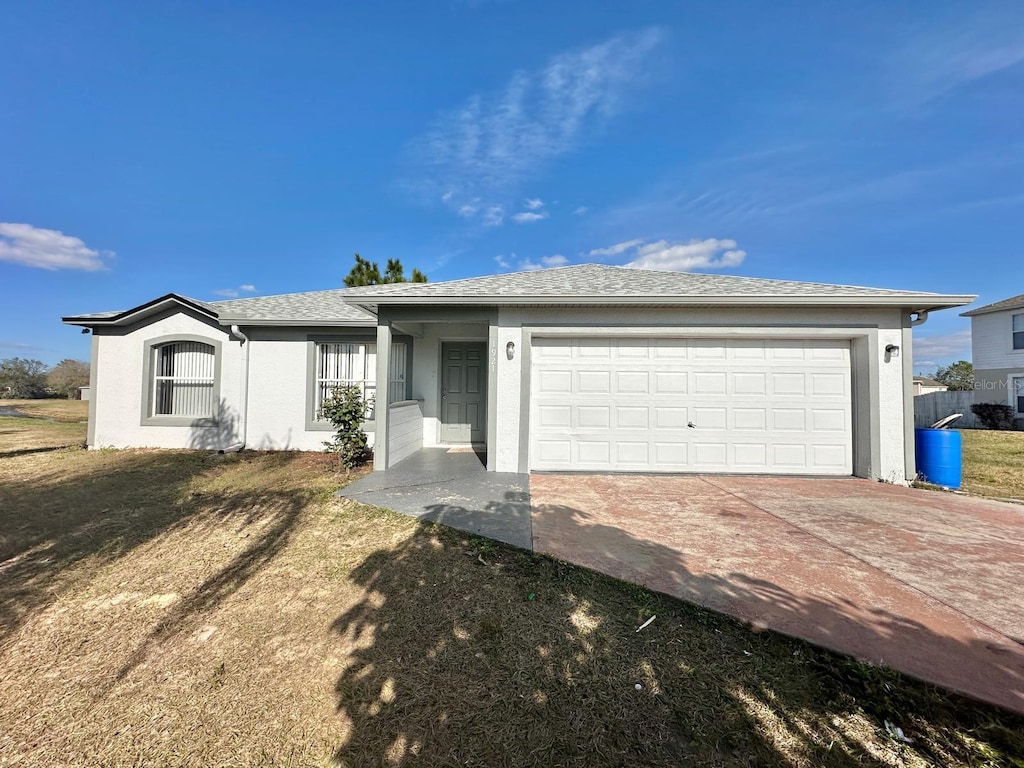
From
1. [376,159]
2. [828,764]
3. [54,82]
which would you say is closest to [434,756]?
[828,764]

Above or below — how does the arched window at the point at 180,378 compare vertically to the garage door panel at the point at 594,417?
above

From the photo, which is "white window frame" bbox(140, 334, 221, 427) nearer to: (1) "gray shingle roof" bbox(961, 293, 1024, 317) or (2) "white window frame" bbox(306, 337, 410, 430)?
(2) "white window frame" bbox(306, 337, 410, 430)

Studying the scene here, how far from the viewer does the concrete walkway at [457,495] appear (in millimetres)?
4518

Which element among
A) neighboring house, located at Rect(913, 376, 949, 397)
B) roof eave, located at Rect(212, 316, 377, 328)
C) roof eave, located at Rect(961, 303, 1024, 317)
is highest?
roof eave, located at Rect(961, 303, 1024, 317)

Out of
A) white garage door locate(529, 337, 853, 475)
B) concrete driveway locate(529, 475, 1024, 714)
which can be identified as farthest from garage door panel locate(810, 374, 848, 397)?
concrete driveway locate(529, 475, 1024, 714)

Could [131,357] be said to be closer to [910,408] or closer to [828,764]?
[828,764]

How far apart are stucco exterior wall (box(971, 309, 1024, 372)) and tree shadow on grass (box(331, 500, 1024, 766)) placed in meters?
24.9

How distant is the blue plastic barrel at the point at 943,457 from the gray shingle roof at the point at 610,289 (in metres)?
2.18

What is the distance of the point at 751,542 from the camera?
13.5 feet

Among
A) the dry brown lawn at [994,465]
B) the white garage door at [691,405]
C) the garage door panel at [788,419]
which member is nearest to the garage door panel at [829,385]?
the white garage door at [691,405]

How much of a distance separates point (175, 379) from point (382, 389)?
6111 millimetres

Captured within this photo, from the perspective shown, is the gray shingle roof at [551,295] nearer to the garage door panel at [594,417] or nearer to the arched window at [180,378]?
the arched window at [180,378]

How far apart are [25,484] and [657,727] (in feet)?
30.5

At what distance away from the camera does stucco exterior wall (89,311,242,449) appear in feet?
30.3
